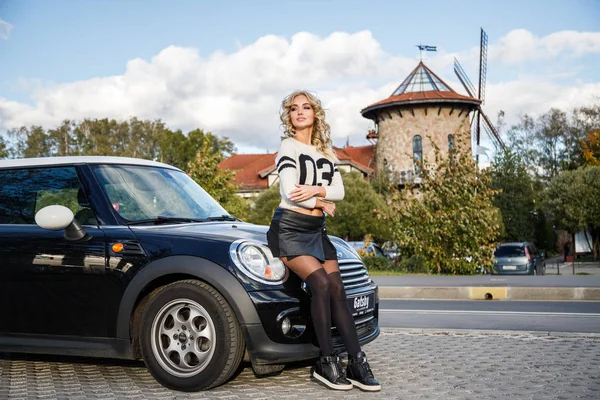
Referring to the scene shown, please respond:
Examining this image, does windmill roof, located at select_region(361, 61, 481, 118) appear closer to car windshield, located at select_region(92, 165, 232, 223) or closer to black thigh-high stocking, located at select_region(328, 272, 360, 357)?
car windshield, located at select_region(92, 165, 232, 223)

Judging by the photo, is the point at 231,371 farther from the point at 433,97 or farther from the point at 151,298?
the point at 433,97

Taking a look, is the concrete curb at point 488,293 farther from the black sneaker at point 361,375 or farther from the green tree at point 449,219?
the black sneaker at point 361,375

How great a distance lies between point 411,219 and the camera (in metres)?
22.2

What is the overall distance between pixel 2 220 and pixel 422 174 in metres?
18.4

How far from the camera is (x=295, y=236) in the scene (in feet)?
15.8

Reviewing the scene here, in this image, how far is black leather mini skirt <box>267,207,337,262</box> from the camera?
189 inches

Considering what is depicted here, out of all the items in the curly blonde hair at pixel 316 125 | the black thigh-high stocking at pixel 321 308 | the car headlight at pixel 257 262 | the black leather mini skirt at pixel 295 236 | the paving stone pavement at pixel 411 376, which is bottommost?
the paving stone pavement at pixel 411 376

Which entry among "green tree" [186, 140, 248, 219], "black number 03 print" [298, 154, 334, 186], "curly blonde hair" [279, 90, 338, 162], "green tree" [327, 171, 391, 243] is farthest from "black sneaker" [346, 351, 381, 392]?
"green tree" [327, 171, 391, 243]

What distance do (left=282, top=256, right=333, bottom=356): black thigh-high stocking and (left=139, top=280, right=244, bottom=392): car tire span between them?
0.49m

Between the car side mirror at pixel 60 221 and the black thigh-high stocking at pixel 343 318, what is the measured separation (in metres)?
1.75

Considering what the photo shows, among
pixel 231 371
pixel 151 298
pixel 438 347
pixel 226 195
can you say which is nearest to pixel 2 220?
pixel 151 298

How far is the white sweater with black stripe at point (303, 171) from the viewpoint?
16.1ft

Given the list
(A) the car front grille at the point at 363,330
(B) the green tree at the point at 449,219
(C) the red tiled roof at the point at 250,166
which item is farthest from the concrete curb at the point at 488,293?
(C) the red tiled roof at the point at 250,166

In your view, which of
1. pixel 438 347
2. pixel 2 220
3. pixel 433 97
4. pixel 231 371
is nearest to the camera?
pixel 231 371
